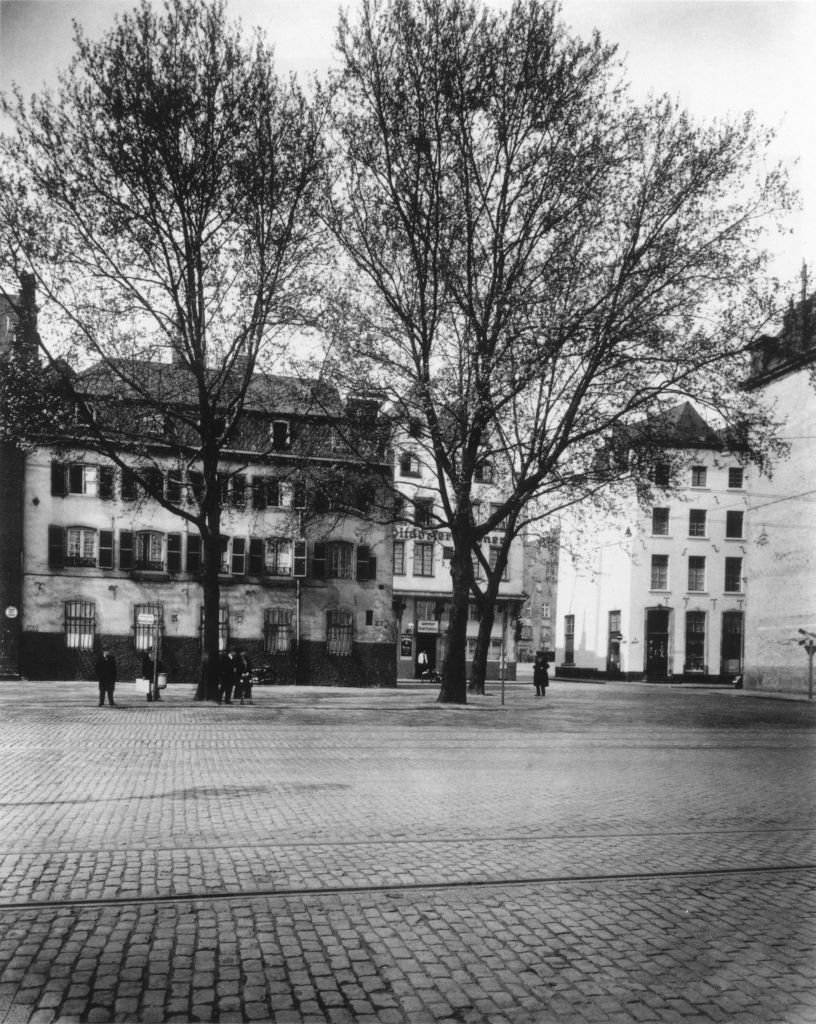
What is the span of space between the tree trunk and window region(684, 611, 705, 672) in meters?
38.1

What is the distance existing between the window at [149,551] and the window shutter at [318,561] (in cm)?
662

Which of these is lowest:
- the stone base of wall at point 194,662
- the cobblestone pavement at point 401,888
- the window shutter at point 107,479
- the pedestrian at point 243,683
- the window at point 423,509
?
the stone base of wall at point 194,662

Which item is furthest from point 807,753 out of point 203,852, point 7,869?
point 7,869

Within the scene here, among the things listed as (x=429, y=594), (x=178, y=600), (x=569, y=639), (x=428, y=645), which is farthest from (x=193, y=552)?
(x=569, y=639)

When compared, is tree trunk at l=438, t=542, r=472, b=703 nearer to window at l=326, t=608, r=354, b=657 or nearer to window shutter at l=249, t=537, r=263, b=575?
window at l=326, t=608, r=354, b=657

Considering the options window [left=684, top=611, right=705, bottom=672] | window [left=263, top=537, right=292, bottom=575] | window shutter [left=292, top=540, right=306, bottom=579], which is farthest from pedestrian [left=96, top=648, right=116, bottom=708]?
window [left=684, top=611, right=705, bottom=672]

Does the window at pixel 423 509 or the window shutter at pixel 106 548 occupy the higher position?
the window at pixel 423 509

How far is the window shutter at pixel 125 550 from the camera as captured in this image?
39.7 metres

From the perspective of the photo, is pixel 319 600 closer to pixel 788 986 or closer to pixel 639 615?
pixel 639 615

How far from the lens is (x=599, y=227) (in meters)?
24.0

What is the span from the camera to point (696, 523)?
6362cm

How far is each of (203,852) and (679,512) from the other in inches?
2357

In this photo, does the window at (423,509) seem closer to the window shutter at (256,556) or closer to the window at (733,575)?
the window shutter at (256,556)

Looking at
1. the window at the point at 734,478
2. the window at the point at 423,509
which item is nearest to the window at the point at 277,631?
the window at the point at 423,509
